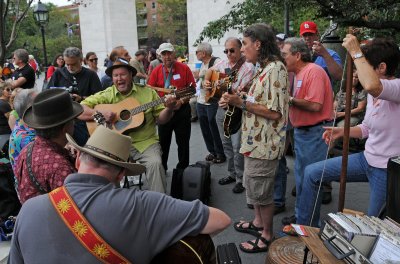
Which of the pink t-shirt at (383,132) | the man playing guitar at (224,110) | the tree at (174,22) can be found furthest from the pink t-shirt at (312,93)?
the tree at (174,22)

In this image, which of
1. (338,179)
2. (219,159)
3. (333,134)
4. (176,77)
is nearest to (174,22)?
Result: (219,159)

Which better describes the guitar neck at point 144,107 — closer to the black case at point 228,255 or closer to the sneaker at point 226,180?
the sneaker at point 226,180

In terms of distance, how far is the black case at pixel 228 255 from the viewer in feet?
6.60

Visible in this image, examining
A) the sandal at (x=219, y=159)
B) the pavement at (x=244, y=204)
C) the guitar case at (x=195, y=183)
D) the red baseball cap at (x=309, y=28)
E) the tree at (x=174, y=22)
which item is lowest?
the pavement at (x=244, y=204)

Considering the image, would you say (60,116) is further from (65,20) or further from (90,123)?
(65,20)

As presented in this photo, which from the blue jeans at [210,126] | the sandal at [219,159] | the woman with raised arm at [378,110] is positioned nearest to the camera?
the woman with raised arm at [378,110]

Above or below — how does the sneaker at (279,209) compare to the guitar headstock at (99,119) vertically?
below

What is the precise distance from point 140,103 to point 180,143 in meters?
1.37

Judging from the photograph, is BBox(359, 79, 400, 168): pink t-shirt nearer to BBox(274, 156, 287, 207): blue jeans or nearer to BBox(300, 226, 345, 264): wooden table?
BBox(300, 226, 345, 264): wooden table

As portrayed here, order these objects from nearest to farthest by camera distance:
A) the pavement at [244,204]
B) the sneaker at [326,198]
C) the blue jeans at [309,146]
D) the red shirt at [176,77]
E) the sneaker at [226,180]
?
1. the blue jeans at [309,146]
2. the pavement at [244,204]
3. the sneaker at [326,198]
4. the sneaker at [226,180]
5. the red shirt at [176,77]

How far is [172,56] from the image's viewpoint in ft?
18.5

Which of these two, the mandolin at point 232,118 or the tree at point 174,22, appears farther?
the tree at point 174,22

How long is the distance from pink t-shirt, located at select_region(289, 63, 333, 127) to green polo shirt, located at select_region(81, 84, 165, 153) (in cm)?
A: 155

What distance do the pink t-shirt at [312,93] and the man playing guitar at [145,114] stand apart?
137 centimetres
